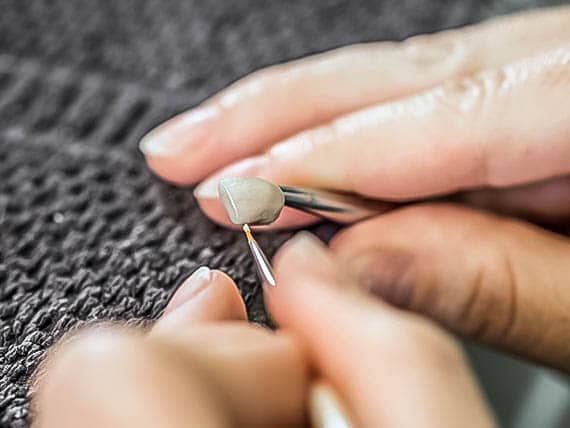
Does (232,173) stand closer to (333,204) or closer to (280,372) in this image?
(333,204)

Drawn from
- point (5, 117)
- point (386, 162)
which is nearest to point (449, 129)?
point (386, 162)

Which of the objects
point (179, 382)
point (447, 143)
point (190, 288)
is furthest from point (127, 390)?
point (447, 143)

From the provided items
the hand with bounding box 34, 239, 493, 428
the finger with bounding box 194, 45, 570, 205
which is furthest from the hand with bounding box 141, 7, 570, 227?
the hand with bounding box 34, 239, 493, 428

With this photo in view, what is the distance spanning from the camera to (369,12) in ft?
1.86

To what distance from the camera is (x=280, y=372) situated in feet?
0.79

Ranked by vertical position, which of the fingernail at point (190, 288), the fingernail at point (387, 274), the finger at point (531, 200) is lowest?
the finger at point (531, 200)

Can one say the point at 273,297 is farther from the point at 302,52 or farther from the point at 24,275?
the point at 302,52

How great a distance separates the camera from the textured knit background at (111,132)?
353mm

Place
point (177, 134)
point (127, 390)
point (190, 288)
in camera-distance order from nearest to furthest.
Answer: point (127, 390)
point (190, 288)
point (177, 134)

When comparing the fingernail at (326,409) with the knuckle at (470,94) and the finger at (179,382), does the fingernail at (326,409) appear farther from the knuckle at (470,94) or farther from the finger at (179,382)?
the knuckle at (470,94)

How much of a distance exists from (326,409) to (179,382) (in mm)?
53

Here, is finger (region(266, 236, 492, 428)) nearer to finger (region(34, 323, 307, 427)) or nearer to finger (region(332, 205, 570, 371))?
finger (region(34, 323, 307, 427))

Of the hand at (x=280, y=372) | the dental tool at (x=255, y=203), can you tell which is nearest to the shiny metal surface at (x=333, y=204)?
the dental tool at (x=255, y=203)

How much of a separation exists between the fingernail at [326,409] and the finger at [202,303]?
0.05 m
